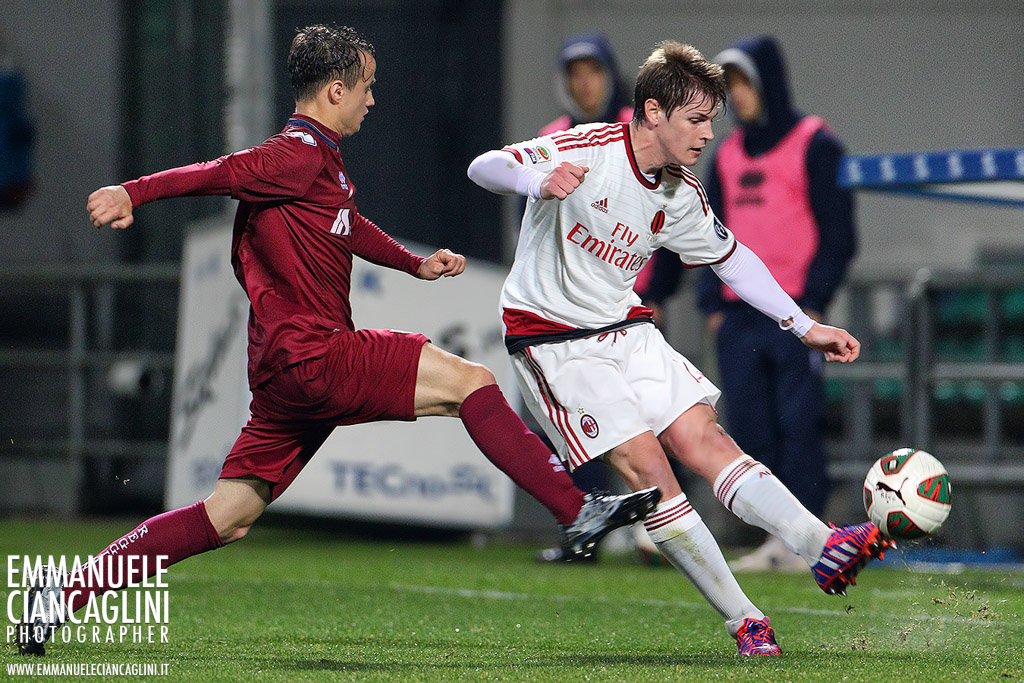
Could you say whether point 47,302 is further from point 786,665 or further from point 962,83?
point 786,665

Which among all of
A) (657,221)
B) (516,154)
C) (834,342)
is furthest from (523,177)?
(834,342)

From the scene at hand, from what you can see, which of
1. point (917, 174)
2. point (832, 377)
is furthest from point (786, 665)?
point (832, 377)

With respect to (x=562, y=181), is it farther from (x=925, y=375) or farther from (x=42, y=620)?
(x=925, y=375)

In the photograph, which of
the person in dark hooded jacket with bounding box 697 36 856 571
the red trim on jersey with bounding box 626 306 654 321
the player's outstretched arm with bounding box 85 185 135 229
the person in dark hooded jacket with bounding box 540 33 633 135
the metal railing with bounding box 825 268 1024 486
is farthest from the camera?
the metal railing with bounding box 825 268 1024 486

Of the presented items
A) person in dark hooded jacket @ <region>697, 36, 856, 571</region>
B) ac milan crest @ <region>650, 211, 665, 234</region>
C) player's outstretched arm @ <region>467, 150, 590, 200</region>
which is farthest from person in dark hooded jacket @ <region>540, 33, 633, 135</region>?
player's outstretched arm @ <region>467, 150, 590, 200</region>

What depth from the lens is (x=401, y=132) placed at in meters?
11.3

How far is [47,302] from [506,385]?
3.74 m

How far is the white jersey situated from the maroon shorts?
45 cm

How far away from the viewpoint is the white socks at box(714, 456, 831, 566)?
430cm

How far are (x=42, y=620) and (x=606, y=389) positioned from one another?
5.50 ft

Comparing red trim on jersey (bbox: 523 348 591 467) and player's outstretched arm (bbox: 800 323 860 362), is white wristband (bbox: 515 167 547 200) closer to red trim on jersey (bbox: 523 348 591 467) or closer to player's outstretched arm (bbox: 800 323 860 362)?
red trim on jersey (bbox: 523 348 591 467)

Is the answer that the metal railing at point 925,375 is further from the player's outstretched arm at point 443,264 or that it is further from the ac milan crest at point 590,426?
the player's outstretched arm at point 443,264

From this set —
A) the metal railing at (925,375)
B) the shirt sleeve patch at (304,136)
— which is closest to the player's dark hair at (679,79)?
the shirt sleeve patch at (304,136)

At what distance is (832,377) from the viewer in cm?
871
